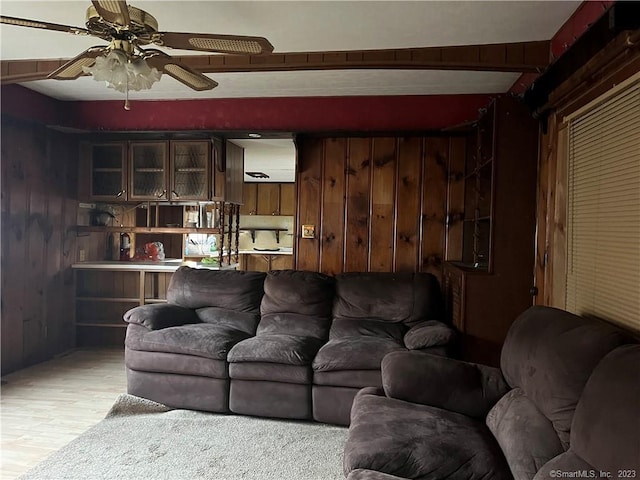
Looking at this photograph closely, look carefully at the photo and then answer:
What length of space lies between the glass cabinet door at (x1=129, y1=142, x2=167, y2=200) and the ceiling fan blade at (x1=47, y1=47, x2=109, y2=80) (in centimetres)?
215

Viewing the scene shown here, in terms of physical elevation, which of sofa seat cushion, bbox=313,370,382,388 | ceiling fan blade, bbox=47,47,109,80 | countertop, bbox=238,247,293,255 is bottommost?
sofa seat cushion, bbox=313,370,382,388

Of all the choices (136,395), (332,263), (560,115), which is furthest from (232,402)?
(560,115)

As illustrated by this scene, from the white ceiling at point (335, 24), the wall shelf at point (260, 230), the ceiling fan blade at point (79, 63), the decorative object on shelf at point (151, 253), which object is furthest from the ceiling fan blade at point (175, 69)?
the wall shelf at point (260, 230)

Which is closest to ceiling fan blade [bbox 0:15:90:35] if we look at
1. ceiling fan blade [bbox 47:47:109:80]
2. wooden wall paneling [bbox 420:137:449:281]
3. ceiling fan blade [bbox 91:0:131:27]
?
ceiling fan blade [bbox 47:47:109:80]

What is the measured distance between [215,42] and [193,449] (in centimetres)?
222

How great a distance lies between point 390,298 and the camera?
12.3 feet

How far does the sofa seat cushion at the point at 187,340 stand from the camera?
128 inches

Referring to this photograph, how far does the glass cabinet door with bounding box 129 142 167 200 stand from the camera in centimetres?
473

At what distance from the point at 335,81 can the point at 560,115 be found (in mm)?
1775

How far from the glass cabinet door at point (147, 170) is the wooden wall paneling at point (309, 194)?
1.41 m

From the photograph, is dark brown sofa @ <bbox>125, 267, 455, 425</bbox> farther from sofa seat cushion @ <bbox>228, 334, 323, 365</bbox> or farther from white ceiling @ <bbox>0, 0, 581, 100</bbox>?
white ceiling @ <bbox>0, 0, 581, 100</bbox>

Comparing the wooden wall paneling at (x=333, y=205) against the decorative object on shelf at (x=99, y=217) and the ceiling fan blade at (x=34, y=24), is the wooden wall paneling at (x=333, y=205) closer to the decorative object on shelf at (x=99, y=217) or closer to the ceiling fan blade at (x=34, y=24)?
the decorative object on shelf at (x=99, y=217)

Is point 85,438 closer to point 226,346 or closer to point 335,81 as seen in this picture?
point 226,346

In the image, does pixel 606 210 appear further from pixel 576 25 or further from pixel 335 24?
pixel 335 24
